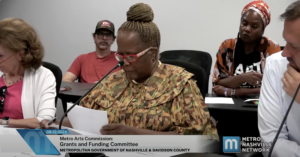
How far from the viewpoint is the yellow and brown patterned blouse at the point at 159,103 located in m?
1.25

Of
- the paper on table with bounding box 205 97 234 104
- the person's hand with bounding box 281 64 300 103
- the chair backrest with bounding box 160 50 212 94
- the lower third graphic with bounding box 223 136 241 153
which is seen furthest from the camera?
the chair backrest with bounding box 160 50 212 94

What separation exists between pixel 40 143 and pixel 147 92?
0.58 metres

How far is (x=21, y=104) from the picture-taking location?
1.69 meters

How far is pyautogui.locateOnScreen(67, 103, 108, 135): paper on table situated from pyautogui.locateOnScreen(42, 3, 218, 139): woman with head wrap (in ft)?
0.60

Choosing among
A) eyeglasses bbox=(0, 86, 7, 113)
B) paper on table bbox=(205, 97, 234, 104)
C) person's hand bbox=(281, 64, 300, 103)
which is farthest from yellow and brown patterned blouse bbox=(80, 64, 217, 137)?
paper on table bbox=(205, 97, 234, 104)

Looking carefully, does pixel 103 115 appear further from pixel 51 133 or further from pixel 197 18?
pixel 197 18

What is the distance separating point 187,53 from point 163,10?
1.29 metres

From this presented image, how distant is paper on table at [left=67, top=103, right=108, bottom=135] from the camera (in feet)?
3.25

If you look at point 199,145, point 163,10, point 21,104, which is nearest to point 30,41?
point 21,104

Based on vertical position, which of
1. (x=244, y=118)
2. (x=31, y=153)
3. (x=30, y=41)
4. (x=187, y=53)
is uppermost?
(x=30, y=41)

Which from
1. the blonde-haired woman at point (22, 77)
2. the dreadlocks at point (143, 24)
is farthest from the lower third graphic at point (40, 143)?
the blonde-haired woman at point (22, 77)

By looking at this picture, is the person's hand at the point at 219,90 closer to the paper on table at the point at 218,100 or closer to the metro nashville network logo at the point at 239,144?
the paper on table at the point at 218,100

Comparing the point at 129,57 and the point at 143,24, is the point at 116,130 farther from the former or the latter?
the point at 143,24

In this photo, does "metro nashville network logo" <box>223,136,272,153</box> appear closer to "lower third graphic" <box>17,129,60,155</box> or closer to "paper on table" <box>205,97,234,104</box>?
"lower third graphic" <box>17,129,60,155</box>
